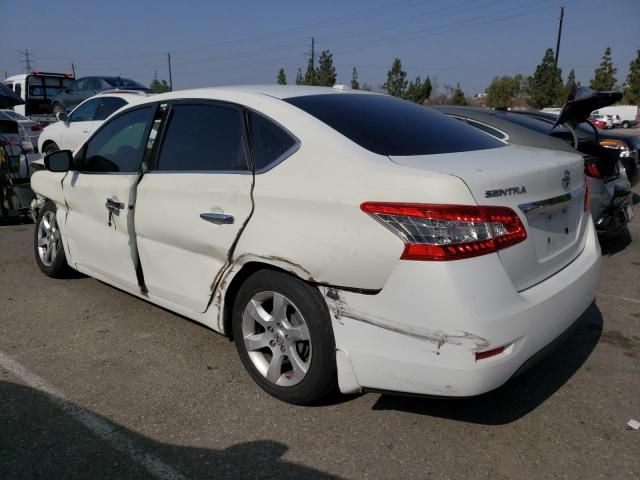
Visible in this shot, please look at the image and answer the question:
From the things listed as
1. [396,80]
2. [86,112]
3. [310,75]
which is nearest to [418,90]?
[396,80]

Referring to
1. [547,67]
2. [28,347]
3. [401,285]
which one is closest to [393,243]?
[401,285]

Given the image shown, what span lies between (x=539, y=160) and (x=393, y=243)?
1031mm

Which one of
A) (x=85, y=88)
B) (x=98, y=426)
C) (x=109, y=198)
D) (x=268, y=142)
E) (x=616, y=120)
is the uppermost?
(x=85, y=88)

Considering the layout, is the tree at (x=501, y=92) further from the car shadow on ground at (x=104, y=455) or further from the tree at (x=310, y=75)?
the car shadow on ground at (x=104, y=455)

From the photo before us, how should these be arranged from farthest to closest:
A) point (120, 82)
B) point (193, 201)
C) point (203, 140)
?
point (120, 82) < point (203, 140) < point (193, 201)

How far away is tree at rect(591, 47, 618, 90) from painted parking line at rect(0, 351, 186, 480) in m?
65.7

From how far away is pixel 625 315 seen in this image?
4.14 metres

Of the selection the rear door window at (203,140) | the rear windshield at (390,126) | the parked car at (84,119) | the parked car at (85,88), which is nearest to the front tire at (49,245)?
the rear door window at (203,140)

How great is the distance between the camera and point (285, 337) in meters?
2.78

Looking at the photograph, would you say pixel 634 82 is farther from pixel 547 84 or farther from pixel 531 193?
pixel 531 193

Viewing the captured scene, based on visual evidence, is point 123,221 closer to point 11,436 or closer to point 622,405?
point 11,436

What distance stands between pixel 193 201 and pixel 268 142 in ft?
1.96

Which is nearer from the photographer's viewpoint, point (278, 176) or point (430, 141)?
point (278, 176)

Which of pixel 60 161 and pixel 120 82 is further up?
pixel 120 82
